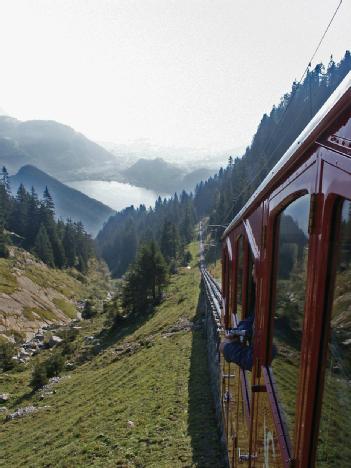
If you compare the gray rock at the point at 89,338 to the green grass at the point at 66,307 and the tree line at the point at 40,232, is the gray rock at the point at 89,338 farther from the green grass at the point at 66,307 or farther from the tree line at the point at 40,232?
the tree line at the point at 40,232

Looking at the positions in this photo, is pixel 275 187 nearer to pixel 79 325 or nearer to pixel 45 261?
pixel 79 325

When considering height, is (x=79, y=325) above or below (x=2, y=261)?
below

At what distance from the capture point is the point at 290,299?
10.3 ft

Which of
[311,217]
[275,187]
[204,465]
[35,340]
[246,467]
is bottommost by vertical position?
[35,340]

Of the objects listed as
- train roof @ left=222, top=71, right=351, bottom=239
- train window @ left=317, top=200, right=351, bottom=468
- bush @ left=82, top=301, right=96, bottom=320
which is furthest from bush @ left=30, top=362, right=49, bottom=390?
train window @ left=317, top=200, right=351, bottom=468

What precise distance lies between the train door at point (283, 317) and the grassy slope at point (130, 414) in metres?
7.54

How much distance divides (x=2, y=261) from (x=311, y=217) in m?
62.9

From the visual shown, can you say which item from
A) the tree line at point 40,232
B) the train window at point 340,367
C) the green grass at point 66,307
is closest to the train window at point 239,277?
the train window at point 340,367

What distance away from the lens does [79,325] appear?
46.7 m

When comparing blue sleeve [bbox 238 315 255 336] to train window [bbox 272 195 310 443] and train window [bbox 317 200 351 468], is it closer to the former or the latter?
train window [bbox 272 195 310 443]

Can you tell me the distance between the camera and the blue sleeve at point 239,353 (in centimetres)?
466

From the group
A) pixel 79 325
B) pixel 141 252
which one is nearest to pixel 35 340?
pixel 79 325

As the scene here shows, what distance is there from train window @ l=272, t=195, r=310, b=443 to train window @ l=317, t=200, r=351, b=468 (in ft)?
1.56

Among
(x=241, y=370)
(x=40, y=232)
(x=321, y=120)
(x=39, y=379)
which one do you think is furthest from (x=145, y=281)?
(x=40, y=232)
